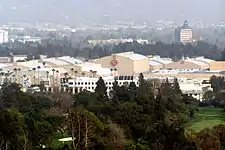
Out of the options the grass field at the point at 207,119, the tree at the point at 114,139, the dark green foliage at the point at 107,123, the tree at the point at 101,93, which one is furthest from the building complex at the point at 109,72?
the tree at the point at 114,139

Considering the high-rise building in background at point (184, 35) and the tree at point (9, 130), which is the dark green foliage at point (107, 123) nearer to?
the tree at point (9, 130)

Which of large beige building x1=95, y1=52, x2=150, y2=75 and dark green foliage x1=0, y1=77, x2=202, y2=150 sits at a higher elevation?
large beige building x1=95, y1=52, x2=150, y2=75

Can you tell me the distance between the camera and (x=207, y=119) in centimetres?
1745

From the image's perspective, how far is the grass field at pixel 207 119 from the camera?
15617 mm

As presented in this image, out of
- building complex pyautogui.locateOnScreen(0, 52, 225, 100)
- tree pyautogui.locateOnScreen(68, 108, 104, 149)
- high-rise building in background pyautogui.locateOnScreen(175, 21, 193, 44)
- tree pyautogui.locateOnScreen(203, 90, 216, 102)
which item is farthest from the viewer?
high-rise building in background pyautogui.locateOnScreen(175, 21, 193, 44)

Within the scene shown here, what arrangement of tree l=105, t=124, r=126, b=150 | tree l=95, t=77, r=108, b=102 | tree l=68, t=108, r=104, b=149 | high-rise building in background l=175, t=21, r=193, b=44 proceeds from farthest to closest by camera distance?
1. high-rise building in background l=175, t=21, r=193, b=44
2. tree l=95, t=77, r=108, b=102
3. tree l=105, t=124, r=126, b=150
4. tree l=68, t=108, r=104, b=149

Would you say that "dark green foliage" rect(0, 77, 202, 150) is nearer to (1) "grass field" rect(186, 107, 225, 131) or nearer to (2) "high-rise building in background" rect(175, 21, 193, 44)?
(1) "grass field" rect(186, 107, 225, 131)

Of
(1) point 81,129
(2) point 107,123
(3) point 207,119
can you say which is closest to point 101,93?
(3) point 207,119

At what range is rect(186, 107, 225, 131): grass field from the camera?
51.2 feet

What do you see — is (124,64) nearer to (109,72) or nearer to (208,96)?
(109,72)

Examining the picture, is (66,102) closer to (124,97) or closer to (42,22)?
(124,97)

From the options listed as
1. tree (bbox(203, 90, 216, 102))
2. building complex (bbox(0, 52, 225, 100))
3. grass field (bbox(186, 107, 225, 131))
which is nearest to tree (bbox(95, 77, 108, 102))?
grass field (bbox(186, 107, 225, 131))

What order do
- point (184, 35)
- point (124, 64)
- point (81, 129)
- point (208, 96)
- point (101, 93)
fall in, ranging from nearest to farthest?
point (81, 129), point (101, 93), point (208, 96), point (124, 64), point (184, 35)

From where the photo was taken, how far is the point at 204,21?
94.9 meters
